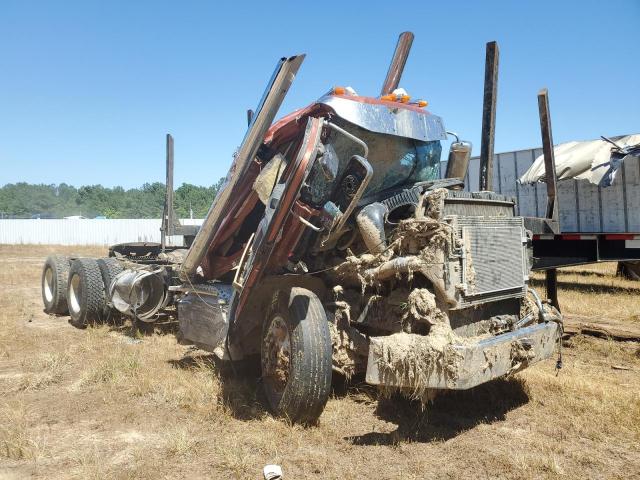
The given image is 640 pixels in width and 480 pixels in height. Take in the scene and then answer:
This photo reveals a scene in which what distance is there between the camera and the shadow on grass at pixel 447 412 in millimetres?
3791

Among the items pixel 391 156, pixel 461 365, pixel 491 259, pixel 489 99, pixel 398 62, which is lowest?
pixel 461 365

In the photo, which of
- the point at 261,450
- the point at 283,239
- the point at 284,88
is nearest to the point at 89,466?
the point at 261,450

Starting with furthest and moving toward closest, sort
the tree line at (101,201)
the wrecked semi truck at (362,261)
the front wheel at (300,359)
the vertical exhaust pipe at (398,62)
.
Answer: the tree line at (101,201) → the vertical exhaust pipe at (398,62) → the front wheel at (300,359) → the wrecked semi truck at (362,261)

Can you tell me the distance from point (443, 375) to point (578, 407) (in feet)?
5.17

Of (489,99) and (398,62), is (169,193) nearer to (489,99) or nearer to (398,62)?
(398,62)

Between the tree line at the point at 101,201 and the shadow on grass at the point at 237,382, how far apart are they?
68485 mm

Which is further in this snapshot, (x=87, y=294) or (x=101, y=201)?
(x=101, y=201)

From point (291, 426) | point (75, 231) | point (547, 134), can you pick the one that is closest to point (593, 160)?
point (547, 134)

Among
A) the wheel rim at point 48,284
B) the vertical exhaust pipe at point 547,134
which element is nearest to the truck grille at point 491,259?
the vertical exhaust pipe at point 547,134

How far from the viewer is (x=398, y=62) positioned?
18.5ft

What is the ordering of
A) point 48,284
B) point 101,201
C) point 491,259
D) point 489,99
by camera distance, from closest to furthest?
point 491,259
point 489,99
point 48,284
point 101,201

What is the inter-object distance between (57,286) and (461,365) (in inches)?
300

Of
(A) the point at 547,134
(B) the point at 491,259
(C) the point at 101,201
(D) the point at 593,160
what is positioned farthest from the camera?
(C) the point at 101,201

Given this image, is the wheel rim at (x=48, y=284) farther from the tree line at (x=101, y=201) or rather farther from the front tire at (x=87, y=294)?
the tree line at (x=101, y=201)
